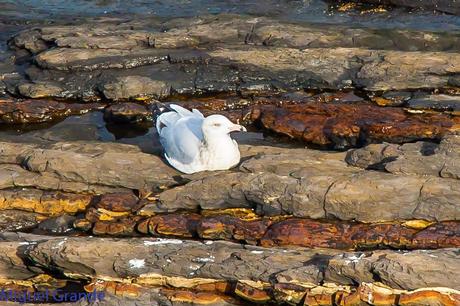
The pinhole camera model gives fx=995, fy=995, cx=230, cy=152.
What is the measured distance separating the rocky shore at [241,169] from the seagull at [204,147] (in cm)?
14

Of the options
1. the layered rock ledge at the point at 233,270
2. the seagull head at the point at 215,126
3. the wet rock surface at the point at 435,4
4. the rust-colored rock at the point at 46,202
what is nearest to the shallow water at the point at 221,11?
the wet rock surface at the point at 435,4

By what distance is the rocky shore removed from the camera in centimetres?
857

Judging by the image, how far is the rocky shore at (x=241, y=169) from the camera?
8570 millimetres

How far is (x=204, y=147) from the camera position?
10328 millimetres

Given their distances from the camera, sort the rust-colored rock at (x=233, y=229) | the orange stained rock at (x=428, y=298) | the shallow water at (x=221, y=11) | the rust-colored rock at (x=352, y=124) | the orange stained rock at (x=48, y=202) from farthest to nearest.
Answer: the shallow water at (x=221, y=11) < the rust-colored rock at (x=352, y=124) < the orange stained rock at (x=48, y=202) < the rust-colored rock at (x=233, y=229) < the orange stained rock at (x=428, y=298)

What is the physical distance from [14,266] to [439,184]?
13.4ft

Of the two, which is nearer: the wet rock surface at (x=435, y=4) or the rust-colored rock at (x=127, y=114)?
the rust-colored rock at (x=127, y=114)

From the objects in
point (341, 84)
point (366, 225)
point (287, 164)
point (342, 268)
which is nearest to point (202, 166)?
point (287, 164)

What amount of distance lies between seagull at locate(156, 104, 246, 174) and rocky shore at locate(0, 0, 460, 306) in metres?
0.14

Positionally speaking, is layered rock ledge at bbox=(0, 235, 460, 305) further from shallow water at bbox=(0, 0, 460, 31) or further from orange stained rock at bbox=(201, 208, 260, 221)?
shallow water at bbox=(0, 0, 460, 31)

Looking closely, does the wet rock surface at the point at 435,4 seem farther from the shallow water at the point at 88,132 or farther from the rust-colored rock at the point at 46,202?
the rust-colored rock at the point at 46,202

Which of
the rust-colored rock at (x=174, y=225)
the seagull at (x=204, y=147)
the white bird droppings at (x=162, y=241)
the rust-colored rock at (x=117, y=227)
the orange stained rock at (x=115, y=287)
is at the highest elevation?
the seagull at (x=204, y=147)

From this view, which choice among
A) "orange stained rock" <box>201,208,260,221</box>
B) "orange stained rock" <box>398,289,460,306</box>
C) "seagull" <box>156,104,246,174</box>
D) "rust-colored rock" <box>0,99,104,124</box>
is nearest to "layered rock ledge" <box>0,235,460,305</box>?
"orange stained rock" <box>398,289,460,306</box>

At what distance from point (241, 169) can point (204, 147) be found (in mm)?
455
